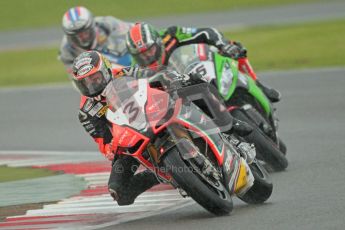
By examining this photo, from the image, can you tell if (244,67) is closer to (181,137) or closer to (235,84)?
(235,84)

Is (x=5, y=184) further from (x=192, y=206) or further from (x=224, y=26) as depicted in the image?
(x=224, y=26)

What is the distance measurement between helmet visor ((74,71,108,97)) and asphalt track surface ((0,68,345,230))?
1.17 metres

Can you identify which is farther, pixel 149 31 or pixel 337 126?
pixel 337 126

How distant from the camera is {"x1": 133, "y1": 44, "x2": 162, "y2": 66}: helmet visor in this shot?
982cm

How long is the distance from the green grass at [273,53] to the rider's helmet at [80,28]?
4974mm

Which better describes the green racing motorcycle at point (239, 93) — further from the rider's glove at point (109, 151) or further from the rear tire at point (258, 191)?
the rider's glove at point (109, 151)

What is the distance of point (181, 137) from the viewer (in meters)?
7.24

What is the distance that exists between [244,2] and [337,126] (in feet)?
61.3

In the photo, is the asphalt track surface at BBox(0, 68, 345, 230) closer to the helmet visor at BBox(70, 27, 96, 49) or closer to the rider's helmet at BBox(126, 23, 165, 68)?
the helmet visor at BBox(70, 27, 96, 49)

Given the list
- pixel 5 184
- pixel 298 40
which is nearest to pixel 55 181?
pixel 5 184

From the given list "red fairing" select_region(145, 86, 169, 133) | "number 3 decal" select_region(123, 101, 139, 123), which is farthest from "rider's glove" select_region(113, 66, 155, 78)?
"number 3 decal" select_region(123, 101, 139, 123)

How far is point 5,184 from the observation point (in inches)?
400

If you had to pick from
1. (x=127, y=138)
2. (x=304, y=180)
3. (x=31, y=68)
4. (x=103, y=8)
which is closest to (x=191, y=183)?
(x=127, y=138)

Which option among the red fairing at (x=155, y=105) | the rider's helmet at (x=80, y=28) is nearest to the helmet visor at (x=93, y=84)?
the red fairing at (x=155, y=105)
